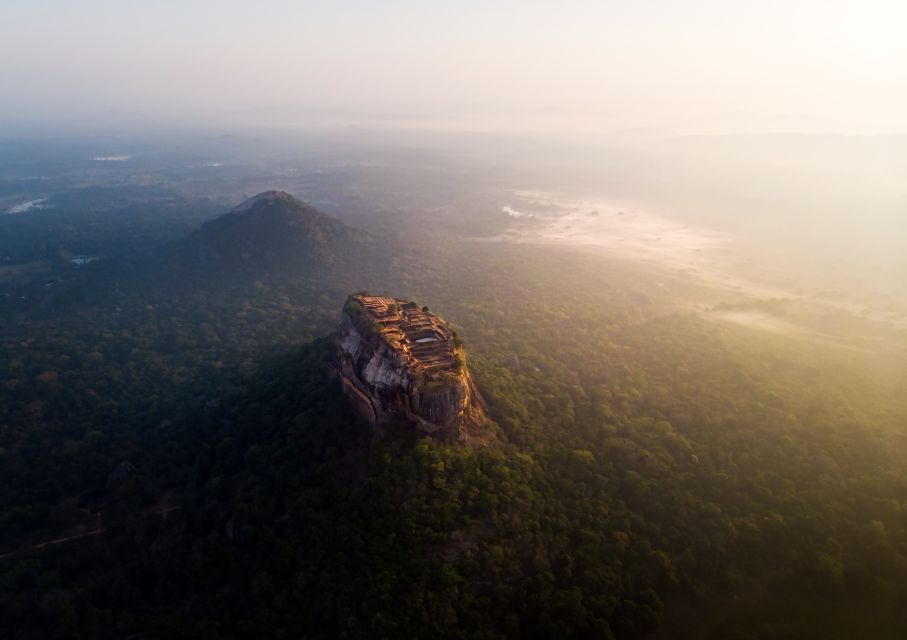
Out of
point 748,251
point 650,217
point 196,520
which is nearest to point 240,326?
point 196,520

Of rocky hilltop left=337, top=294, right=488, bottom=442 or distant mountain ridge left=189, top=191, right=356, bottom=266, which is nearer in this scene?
rocky hilltop left=337, top=294, right=488, bottom=442

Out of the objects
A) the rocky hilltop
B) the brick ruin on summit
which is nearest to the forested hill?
the rocky hilltop

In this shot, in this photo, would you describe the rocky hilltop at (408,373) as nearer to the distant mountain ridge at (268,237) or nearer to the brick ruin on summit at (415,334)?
the brick ruin on summit at (415,334)

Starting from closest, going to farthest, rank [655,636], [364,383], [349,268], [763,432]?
[655,636], [364,383], [763,432], [349,268]

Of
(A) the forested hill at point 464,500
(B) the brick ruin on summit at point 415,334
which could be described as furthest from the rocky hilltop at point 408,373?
(A) the forested hill at point 464,500

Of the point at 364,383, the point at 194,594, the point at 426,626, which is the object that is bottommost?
the point at 194,594

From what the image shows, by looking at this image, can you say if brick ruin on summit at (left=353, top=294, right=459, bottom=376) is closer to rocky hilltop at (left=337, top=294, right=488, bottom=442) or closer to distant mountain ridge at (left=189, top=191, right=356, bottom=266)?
rocky hilltop at (left=337, top=294, right=488, bottom=442)

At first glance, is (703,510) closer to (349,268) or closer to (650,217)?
(349,268)

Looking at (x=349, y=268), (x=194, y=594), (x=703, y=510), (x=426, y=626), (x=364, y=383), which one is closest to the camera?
(x=426, y=626)

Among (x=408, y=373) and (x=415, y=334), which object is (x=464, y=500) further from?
(x=415, y=334)
